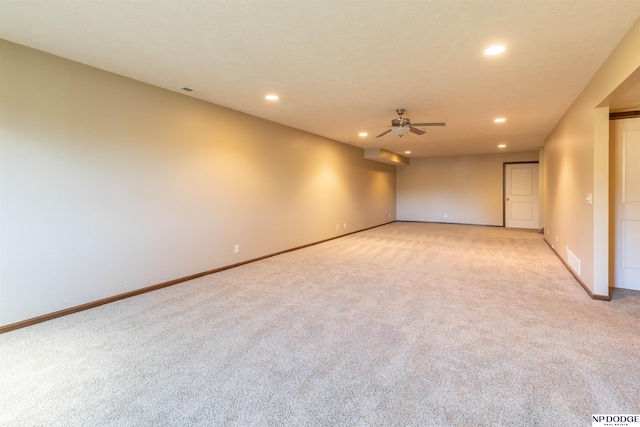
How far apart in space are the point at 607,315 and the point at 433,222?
8044mm

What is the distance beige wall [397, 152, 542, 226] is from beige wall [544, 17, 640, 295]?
5.39 m

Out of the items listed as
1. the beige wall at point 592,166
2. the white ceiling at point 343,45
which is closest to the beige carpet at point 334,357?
the beige wall at point 592,166

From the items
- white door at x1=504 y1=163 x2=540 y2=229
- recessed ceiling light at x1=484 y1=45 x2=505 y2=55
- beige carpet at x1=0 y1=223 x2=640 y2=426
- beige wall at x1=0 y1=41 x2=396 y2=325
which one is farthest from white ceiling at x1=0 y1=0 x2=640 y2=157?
white door at x1=504 y1=163 x2=540 y2=229

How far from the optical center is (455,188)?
10.3m

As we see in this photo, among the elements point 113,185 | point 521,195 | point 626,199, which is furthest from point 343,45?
point 521,195

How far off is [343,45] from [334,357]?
257 centimetres

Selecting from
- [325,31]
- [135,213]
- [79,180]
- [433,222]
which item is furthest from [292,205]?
[433,222]

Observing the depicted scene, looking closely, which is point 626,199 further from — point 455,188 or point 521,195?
point 455,188

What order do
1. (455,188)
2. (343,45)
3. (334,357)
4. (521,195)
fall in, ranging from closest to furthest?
(334,357)
(343,45)
(521,195)
(455,188)

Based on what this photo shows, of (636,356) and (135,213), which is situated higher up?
(135,213)

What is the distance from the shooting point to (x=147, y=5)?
2033mm

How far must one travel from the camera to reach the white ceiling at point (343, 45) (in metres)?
2.07

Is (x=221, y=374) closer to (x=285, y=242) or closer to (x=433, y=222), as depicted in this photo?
(x=285, y=242)

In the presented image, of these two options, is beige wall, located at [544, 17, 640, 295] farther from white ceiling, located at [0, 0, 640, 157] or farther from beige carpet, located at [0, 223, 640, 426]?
beige carpet, located at [0, 223, 640, 426]
